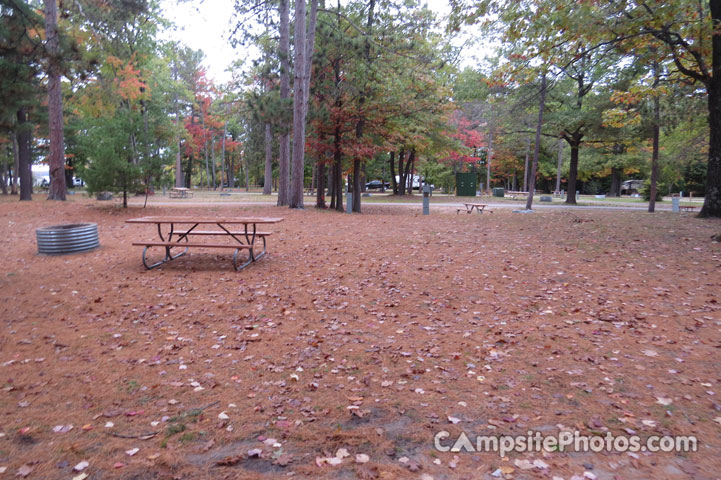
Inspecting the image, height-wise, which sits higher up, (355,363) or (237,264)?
(237,264)

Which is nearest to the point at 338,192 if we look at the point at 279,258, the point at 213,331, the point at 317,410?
the point at 279,258

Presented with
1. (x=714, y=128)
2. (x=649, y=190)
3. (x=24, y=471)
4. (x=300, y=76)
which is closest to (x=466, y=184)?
(x=649, y=190)

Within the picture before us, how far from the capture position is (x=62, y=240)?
8297 millimetres

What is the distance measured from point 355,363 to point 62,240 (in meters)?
7.12

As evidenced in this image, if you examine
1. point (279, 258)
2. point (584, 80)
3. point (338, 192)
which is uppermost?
point (584, 80)

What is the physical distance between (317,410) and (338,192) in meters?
15.5

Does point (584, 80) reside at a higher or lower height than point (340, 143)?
higher

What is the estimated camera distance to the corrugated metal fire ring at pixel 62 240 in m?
8.25

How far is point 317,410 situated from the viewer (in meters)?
3.19

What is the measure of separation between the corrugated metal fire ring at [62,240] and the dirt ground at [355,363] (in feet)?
1.42

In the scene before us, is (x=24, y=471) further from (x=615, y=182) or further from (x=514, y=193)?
(x=615, y=182)

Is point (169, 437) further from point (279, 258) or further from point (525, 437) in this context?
point (279, 258)

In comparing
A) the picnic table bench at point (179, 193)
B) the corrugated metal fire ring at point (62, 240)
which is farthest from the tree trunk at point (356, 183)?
the picnic table bench at point (179, 193)

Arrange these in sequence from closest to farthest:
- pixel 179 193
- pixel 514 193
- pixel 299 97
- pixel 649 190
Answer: pixel 299 97, pixel 514 193, pixel 649 190, pixel 179 193
